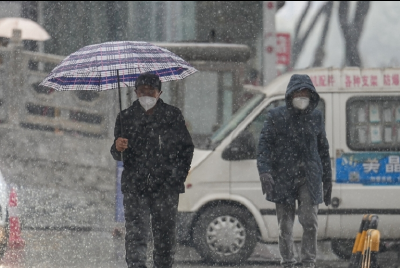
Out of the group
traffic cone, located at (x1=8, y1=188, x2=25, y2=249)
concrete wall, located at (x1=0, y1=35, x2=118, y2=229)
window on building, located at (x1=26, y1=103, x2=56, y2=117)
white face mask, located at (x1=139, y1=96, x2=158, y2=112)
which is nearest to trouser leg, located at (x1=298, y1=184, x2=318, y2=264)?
white face mask, located at (x1=139, y1=96, x2=158, y2=112)

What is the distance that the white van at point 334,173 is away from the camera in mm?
9586

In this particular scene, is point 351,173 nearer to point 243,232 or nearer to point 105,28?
point 243,232

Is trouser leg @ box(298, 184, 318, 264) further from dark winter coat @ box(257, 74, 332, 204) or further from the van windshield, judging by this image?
the van windshield

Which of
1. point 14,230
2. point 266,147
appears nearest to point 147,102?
point 266,147

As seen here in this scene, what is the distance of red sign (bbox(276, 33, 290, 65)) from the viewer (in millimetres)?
25391

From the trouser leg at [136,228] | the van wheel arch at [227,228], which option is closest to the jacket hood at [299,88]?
the trouser leg at [136,228]

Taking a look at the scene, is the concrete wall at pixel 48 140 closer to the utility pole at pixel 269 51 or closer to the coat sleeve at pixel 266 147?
the utility pole at pixel 269 51

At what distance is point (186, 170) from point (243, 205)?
2.96 metres

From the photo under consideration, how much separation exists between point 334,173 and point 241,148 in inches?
40.0

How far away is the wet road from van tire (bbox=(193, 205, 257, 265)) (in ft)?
0.43

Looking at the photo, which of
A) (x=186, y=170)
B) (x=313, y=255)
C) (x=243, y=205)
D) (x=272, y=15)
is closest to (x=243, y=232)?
(x=243, y=205)

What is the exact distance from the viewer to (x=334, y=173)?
9688mm

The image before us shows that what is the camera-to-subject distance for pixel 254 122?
9656 mm

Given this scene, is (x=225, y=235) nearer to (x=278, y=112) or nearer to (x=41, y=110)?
(x=278, y=112)
